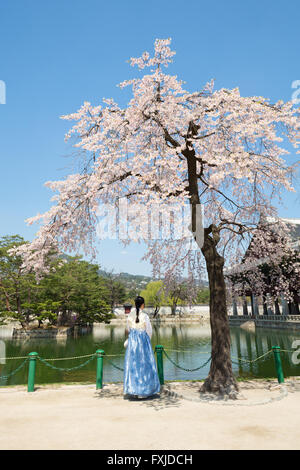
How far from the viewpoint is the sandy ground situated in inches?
148

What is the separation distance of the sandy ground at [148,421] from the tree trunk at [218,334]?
414mm

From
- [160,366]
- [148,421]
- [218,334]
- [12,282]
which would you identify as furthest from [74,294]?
[148,421]

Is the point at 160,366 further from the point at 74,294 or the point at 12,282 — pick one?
the point at 74,294

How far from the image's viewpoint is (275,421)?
463 cm

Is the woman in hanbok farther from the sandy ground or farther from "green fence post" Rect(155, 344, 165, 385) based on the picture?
"green fence post" Rect(155, 344, 165, 385)

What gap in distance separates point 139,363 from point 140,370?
0.13 metres

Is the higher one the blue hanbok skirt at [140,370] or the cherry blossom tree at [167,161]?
the cherry blossom tree at [167,161]

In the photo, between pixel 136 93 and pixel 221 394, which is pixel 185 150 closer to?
pixel 136 93

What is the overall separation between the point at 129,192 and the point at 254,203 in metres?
4.35

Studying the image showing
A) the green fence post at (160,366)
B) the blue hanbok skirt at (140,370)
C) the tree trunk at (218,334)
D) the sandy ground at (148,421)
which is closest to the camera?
the sandy ground at (148,421)

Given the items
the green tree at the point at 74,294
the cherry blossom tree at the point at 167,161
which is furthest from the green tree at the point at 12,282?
the cherry blossom tree at the point at 167,161

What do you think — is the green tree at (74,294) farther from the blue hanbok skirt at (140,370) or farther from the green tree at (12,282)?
the blue hanbok skirt at (140,370)

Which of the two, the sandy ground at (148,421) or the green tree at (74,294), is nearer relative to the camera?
the sandy ground at (148,421)

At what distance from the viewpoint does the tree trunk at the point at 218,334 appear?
687cm
